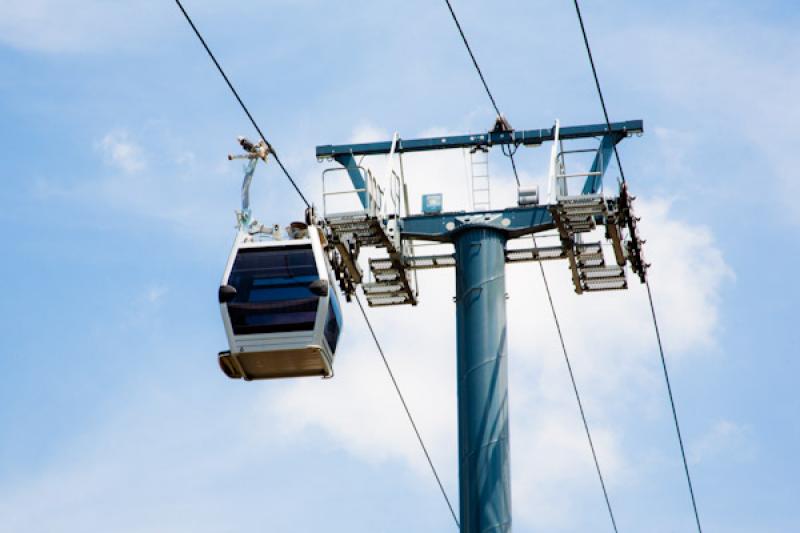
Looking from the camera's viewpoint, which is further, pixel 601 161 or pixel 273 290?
pixel 601 161

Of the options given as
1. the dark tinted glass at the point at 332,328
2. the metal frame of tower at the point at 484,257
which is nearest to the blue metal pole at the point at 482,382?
the metal frame of tower at the point at 484,257

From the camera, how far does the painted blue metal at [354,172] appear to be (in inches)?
1030

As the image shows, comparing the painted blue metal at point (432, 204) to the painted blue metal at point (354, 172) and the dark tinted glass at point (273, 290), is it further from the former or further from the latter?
the dark tinted glass at point (273, 290)

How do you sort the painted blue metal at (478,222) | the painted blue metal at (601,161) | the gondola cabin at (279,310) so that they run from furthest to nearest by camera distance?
the painted blue metal at (478,222)
the painted blue metal at (601,161)
the gondola cabin at (279,310)

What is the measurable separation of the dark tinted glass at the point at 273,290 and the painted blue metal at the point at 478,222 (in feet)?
9.91

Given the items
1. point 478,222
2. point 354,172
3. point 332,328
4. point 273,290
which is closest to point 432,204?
point 478,222

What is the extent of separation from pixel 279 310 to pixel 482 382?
3.63 metres

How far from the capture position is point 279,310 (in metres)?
22.8

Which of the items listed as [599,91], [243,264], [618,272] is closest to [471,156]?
[618,272]

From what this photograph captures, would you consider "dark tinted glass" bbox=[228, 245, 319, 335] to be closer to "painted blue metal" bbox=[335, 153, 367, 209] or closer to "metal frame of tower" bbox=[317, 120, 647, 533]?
"metal frame of tower" bbox=[317, 120, 647, 533]

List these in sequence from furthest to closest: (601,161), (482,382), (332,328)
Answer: (601,161)
(482,382)
(332,328)

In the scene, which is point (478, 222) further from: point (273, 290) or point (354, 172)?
point (273, 290)

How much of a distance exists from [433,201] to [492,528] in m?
5.10

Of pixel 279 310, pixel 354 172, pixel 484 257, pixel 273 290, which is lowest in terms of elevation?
pixel 279 310
